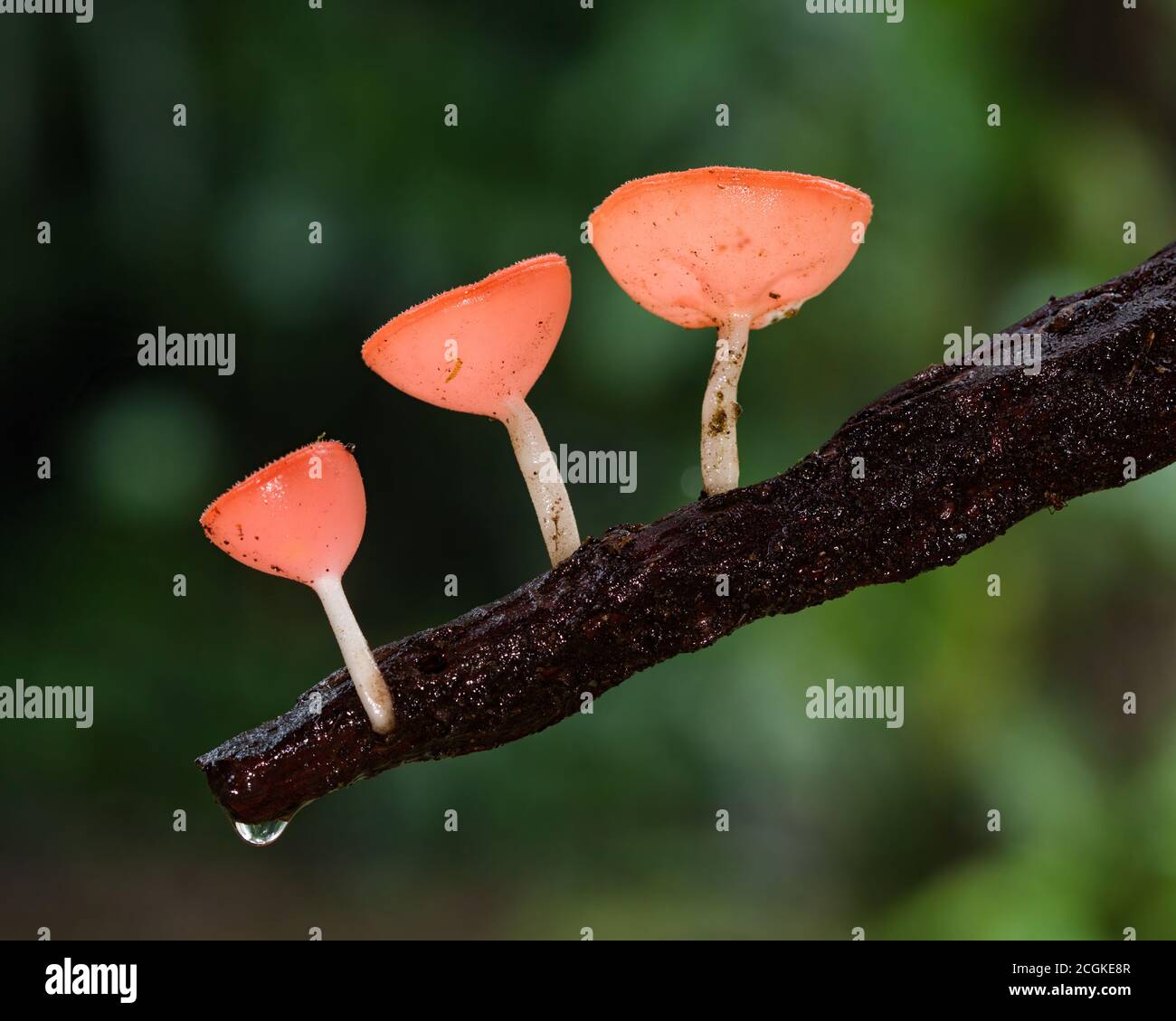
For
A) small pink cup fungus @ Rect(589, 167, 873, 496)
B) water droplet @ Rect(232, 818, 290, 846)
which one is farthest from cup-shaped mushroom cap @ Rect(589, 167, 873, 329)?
water droplet @ Rect(232, 818, 290, 846)

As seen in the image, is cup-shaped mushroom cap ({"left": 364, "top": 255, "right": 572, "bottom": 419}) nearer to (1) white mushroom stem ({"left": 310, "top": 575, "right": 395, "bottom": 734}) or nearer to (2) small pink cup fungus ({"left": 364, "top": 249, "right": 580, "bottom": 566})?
(2) small pink cup fungus ({"left": 364, "top": 249, "right": 580, "bottom": 566})

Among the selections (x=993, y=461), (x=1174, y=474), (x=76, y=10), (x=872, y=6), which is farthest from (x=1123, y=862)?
(x=76, y=10)

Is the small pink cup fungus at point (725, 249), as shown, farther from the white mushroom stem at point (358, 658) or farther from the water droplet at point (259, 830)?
the water droplet at point (259, 830)

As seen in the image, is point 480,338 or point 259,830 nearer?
point 480,338

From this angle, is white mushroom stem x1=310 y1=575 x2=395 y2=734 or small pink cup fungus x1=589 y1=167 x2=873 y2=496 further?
white mushroom stem x1=310 y1=575 x2=395 y2=734

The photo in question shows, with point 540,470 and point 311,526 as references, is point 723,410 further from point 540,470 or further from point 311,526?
point 311,526

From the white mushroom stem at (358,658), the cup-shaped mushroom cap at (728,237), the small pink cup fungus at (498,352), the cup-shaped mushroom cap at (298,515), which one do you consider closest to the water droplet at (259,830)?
the white mushroom stem at (358,658)

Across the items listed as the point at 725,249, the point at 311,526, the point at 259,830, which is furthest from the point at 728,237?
the point at 259,830
